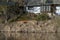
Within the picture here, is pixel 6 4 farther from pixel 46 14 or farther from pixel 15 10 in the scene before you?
pixel 46 14

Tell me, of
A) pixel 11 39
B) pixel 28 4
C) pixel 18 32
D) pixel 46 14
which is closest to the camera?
pixel 11 39

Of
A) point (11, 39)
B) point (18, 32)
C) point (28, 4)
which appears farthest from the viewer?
point (28, 4)

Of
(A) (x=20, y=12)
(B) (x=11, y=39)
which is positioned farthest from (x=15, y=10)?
(B) (x=11, y=39)

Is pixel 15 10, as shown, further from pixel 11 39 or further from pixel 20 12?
pixel 11 39

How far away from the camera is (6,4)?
1659 cm

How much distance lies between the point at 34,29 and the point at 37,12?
2045 millimetres

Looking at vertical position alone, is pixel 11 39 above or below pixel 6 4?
below

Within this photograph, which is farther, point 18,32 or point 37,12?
point 37,12

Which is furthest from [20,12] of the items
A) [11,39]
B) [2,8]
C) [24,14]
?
[11,39]

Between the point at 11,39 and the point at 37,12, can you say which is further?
the point at 37,12

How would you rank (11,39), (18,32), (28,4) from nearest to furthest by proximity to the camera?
(11,39), (18,32), (28,4)

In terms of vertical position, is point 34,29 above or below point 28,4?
below

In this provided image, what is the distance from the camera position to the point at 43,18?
52.7 ft

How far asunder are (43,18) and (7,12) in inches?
94.9
